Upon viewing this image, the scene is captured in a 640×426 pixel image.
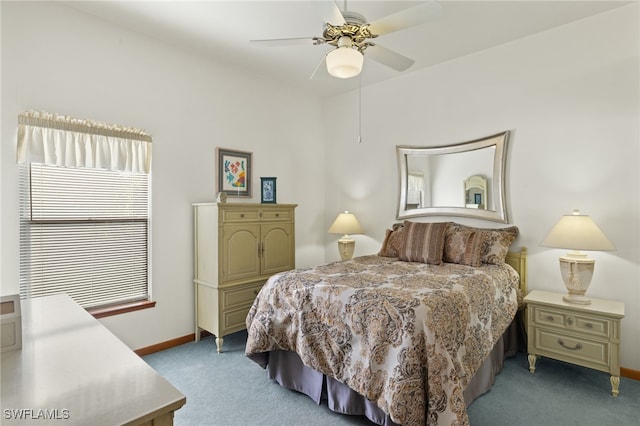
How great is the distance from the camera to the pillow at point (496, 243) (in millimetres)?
3021

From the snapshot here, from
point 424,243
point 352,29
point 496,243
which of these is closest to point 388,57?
point 352,29

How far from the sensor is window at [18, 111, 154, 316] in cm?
253

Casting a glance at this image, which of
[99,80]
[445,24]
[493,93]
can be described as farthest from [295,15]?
[493,93]

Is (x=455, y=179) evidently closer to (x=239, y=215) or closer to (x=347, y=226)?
(x=347, y=226)

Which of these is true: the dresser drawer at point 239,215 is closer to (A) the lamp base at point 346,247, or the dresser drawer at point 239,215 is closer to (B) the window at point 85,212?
(B) the window at point 85,212

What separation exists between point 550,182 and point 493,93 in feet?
3.45

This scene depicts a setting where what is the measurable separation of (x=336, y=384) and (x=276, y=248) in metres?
1.76

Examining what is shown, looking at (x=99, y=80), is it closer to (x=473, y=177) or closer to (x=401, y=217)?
(x=401, y=217)

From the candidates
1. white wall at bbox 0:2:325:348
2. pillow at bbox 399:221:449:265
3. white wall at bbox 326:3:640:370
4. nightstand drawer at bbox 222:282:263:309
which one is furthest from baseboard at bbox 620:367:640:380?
white wall at bbox 0:2:325:348

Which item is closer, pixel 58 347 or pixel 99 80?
pixel 58 347

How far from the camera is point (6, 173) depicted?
2.40m

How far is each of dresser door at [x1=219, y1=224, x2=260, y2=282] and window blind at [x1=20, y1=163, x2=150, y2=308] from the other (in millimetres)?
742

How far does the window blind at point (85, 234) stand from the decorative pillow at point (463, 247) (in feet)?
9.32

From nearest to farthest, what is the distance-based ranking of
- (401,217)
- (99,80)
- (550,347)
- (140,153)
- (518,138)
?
(550,347) → (99,80) → (140,153) → (518,138) → (401,217)
